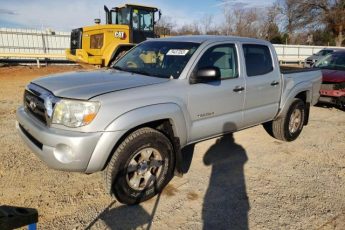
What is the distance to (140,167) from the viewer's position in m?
3.77

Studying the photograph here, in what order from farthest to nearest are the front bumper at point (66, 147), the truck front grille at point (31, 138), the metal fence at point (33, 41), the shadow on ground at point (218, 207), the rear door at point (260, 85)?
1. the metal fence at point (33, 41)
2. the rear door at point (260, 85)
3. the truck front grille at point (31, 138)
4. the shadow on ground at point (218, 207)
5. the front bumper at point (66, 147)

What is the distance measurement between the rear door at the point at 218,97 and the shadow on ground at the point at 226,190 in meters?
0.56

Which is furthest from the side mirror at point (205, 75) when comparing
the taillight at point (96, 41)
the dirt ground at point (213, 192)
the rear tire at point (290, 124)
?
the taillight at point (96, 41)

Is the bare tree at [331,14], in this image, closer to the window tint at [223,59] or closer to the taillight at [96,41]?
the taillight at [96,41]

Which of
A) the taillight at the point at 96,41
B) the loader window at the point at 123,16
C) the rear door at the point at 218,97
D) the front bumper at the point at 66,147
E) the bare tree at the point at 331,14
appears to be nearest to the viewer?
the front bumper at the point at 66,147

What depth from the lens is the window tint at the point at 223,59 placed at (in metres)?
4.51

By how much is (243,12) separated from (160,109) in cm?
4586

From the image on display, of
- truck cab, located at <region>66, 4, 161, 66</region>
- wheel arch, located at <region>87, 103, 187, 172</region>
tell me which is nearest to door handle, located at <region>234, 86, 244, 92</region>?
wheel arch, located at <region>87, 103, 187, 172</region>

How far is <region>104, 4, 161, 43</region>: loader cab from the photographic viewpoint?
45.0ft

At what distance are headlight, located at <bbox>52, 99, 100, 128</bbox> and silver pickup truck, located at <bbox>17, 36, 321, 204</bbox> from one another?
10mm

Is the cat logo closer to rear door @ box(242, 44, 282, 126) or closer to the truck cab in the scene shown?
the truck cab

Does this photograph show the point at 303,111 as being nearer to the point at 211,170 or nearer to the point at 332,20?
the point at 211,170

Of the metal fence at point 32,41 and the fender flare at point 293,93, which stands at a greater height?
the metal fence at point 32,41

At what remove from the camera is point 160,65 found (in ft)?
14.6
